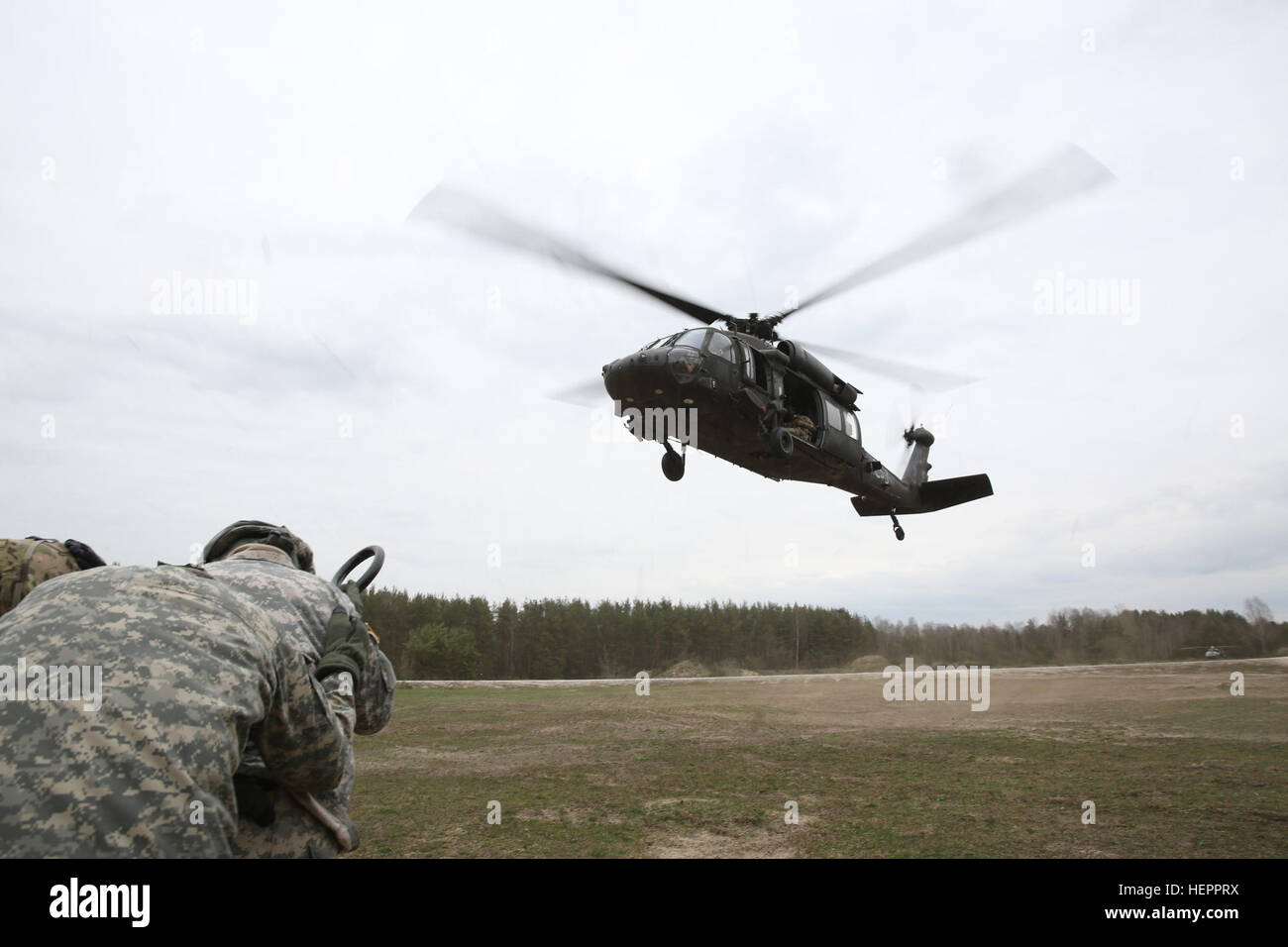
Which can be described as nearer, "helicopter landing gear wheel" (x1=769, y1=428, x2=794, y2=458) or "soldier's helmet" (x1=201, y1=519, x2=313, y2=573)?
"soldier's helmet" (x1=201, y1=519, x2=313, y2=573)

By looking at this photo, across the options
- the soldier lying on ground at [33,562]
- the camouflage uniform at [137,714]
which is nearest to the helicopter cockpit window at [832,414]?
the soldier lying on ground at [33,562]

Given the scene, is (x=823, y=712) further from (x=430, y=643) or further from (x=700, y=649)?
(x=700, y=649)

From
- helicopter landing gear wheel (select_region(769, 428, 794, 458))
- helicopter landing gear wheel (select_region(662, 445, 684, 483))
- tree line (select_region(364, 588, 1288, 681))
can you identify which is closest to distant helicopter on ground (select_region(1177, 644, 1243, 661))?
tree line (select_region(364, 588, 1288, 681))

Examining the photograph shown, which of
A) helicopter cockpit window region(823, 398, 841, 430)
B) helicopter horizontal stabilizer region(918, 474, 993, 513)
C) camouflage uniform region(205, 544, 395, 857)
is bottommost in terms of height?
camouflage uniform region(205, 544, 395, 857)

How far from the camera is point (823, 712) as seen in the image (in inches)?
802

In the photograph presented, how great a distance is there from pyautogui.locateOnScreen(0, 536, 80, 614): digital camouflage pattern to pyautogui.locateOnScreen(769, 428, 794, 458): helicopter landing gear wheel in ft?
30.7

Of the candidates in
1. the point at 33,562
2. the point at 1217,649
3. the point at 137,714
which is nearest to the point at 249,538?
the point at 33,562

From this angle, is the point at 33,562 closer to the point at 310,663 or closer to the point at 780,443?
the point at 310,663

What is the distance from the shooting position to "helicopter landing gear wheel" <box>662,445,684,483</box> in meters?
11.1

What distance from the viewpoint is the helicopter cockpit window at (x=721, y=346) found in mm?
10445

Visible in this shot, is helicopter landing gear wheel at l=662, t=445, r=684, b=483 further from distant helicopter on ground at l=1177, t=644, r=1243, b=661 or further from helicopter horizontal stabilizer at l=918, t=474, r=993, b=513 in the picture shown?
distant helicopter on ground at l=1177, t=644, r=1243, b=661

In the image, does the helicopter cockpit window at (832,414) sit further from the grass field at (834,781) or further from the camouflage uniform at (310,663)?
the camouflage uniform at (310,663)
